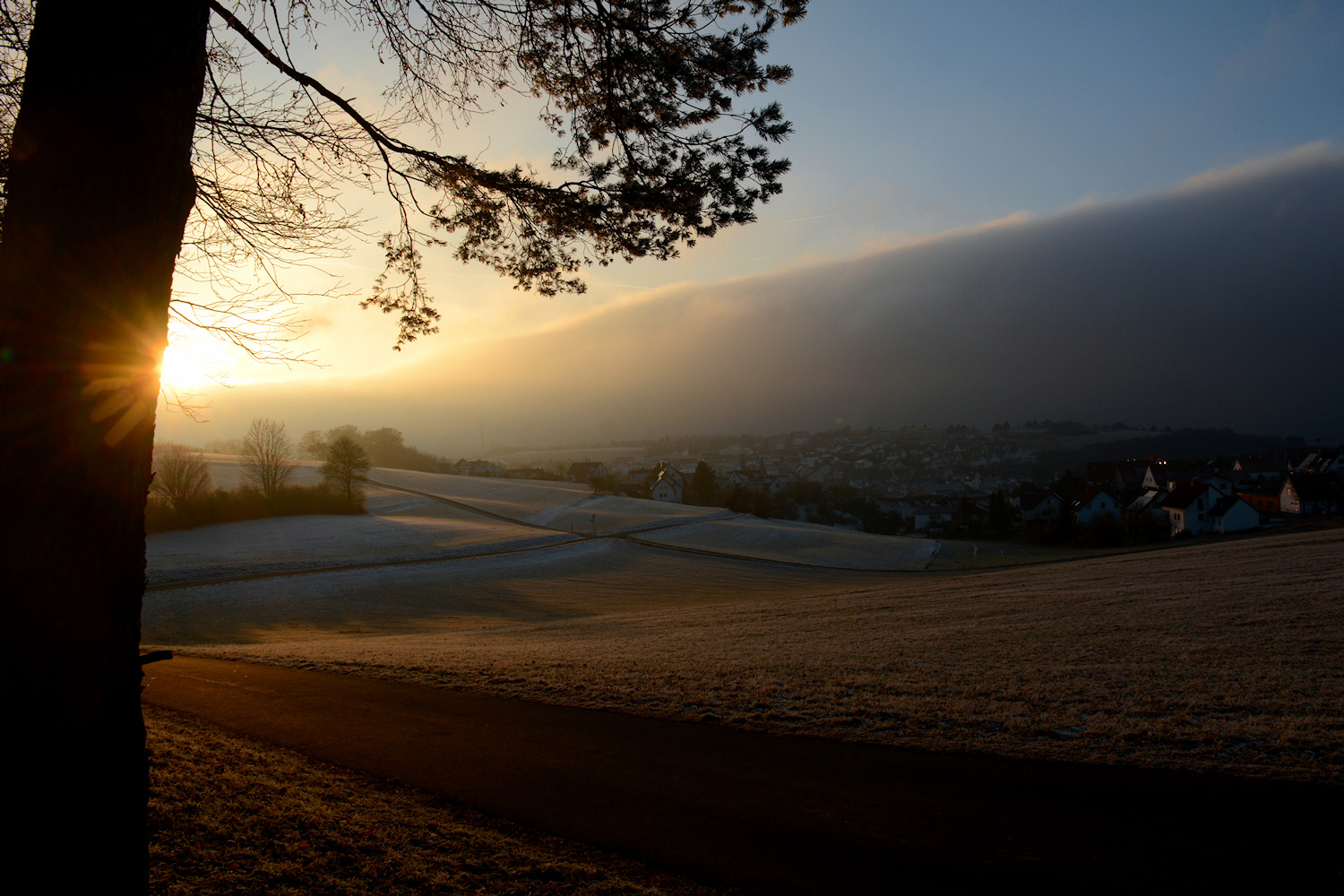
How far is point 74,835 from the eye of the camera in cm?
303

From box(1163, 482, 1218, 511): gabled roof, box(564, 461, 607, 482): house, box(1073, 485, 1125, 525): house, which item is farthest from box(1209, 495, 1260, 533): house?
box(564, 461, 607, 482): house

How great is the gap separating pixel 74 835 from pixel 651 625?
1759 cm

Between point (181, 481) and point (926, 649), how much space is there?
56.3 m

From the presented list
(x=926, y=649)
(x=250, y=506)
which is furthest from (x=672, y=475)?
(x=926, y=649)

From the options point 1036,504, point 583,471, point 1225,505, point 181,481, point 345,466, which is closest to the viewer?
point 181,481

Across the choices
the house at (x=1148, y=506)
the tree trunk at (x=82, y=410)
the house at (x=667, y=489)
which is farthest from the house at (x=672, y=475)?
the tree trunk at (x=82, y=410)

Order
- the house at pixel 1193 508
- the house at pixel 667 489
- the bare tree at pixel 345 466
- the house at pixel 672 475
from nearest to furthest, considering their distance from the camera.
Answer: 1. the house at pixel 1193 508
2. the bare tree at pixel 345 466
3. the house at pixel 667 489
4. the house at pixel 672 475

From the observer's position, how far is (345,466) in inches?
2564

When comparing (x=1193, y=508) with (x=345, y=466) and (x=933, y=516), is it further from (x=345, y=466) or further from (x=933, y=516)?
(x=345, y=466)

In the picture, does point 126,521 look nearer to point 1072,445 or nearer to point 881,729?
point 881,729

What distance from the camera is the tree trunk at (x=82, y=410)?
3.00 meters

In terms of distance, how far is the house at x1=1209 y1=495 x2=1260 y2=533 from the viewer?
182ft

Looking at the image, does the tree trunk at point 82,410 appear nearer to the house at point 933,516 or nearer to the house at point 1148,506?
the house at point 1148,506

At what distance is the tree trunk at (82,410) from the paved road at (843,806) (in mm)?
3204
